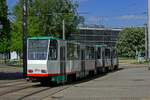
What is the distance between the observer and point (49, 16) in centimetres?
7581

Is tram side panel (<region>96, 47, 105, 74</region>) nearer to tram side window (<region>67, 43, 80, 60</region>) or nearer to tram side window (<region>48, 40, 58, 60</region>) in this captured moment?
tram side window (<region>67, 43, 80, 60</region>)

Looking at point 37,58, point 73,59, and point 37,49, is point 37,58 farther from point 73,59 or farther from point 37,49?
point 73,59

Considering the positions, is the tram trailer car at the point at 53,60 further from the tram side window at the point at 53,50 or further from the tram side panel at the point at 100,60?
the tram side panel at the point at 100,60

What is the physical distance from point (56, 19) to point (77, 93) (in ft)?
167

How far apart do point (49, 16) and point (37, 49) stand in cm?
4543

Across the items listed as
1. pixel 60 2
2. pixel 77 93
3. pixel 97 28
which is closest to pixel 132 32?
pixel 97 28

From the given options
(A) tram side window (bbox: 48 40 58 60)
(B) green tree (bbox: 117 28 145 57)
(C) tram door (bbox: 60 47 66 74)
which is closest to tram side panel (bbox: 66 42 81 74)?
(C) tram door (bbox: 60 47 66 74)

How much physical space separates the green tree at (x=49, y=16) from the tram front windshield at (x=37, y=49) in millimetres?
42134

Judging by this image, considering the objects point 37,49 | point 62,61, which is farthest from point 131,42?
point 37,49

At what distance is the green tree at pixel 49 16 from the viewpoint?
7406 centimetres

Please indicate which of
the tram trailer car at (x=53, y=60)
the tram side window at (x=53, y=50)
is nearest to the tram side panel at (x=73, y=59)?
the tram trailer car at (x=53, y=60)

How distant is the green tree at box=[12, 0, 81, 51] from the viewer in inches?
2916

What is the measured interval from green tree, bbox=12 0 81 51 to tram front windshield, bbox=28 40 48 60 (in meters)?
42.1

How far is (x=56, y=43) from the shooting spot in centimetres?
3081
